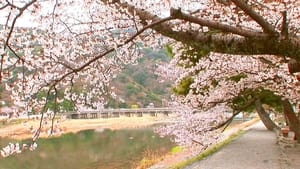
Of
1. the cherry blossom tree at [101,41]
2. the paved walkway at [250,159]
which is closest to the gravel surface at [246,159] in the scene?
the paved walkway at [250,159]

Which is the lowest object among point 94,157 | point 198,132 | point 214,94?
point 94,157

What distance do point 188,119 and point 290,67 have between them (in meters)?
6.08

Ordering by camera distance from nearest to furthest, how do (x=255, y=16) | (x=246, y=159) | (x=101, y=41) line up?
(x=255, y=16) < (x=101, y=41) < (x=246, y=159)

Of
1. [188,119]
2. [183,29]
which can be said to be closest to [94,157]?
[188,119]

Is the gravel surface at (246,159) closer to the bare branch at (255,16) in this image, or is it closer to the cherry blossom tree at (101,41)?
the cherry blossom tree at (101,41)

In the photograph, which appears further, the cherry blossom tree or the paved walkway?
the paved walkway

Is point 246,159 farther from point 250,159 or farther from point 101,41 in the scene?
point 101,41

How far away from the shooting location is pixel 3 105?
370 centimetres

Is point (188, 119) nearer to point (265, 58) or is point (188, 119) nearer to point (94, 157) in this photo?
point (265, 58)

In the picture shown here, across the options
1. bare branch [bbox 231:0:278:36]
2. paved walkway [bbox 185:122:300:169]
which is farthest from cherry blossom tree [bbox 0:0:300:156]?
paved walkway [bbox 185:122:300:169]

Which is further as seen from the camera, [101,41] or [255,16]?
[101,41]

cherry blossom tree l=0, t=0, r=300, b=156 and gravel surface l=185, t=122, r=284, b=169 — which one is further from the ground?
cherry blossom tree l=0, t=0, r=300, b=156

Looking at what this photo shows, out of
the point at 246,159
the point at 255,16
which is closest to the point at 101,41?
the point at 255,16

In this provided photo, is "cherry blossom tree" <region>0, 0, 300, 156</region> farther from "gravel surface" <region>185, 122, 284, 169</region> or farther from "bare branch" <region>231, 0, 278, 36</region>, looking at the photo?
"gravel surface" <region>185, 122, 284, 169</region>
